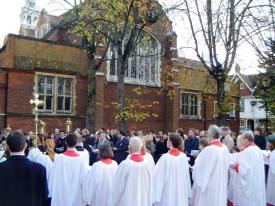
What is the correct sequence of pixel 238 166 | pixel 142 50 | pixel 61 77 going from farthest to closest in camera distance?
pixel 142 50
pixel 61 77
pixel 238 166

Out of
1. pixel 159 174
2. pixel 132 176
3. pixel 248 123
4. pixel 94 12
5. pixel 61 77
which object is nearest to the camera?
pixel 132 176

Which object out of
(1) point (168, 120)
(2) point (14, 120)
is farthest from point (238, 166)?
(1) point (168, 120)

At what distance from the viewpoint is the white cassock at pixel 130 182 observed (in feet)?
24.2

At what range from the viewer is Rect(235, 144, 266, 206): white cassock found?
8.80 meters

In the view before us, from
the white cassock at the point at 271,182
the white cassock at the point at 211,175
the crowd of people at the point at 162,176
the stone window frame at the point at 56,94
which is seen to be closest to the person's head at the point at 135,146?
the crowd of people at the point at 162,176

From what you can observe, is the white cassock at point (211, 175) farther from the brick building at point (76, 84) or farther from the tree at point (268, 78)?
the brick building at point (76, 84)

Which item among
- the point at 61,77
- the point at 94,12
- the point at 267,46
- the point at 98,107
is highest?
the point at 94,12

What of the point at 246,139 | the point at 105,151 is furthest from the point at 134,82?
the point at 105,151

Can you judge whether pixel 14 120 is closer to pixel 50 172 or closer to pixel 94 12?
pixel 94 12

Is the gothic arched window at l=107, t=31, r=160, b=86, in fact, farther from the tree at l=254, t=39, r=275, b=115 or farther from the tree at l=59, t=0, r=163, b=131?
the tree at l=254, t=39, r=275, b=115

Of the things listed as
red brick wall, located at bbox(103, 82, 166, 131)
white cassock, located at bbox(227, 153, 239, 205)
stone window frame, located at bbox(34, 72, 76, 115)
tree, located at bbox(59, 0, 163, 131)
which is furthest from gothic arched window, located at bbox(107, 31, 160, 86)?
white cassock, located at bbox(227, 153, 239, 205)

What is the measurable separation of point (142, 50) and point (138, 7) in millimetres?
9914

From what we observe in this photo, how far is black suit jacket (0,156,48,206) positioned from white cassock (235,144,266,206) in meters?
5.17

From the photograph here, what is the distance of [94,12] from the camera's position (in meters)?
21.2
